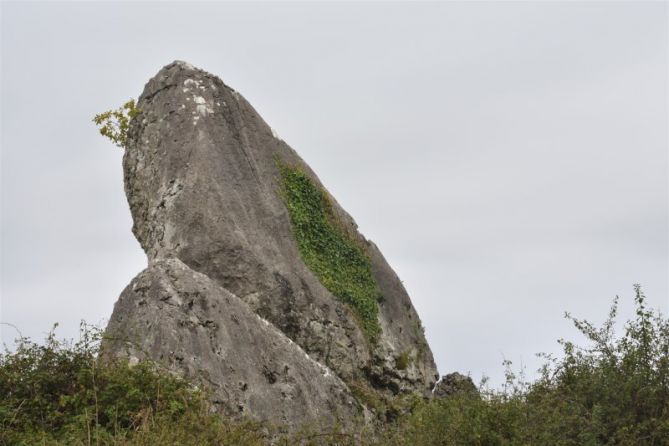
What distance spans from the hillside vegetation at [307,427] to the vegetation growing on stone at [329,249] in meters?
8.47

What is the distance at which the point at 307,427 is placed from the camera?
1355cm

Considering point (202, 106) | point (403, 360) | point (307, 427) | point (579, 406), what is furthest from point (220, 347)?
point (403, 360)

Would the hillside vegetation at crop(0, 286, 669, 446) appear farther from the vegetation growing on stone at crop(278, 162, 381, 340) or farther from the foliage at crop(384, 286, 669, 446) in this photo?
the vegetation growing on stone at crop(278, 162, 381, 340)

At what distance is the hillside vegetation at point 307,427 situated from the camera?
467 inches

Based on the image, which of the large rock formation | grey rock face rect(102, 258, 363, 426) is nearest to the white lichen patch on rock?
the large rock formation

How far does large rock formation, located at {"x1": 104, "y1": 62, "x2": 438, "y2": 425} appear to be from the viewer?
50.9 feet

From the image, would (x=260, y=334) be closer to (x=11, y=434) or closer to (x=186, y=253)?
(x=186, y=253)

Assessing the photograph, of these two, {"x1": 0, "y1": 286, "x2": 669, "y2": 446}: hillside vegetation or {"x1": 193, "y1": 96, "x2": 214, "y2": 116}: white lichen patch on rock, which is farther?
{"x1": 193, "y1": 96, "x2": 214, "y2": 116}: white lichen patch on rock

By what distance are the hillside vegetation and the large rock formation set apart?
120 cm

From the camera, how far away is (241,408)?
1505 cm

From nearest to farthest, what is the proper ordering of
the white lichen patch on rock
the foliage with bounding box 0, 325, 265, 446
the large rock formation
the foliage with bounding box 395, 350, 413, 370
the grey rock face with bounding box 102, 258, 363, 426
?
the foliage with bounding box 0, 325, 265, 446 → the grey rock face with bounding box 102, 258, 363, 426 → the large rock formation → the white lichen patch on rock → the foliage with bounding box 395, 350, 413, 370

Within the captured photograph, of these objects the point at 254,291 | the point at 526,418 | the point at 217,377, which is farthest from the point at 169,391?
the point at 254,291

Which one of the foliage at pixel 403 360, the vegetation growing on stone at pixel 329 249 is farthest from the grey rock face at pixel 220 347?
the foliage at pixel 403 360

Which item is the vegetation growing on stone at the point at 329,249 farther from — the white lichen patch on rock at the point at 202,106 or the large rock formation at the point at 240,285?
the white lichen patch on rock at the point at 202,106
